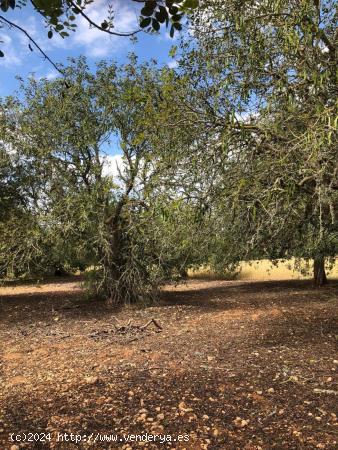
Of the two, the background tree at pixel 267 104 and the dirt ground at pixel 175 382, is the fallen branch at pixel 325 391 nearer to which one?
the dirt ground at pixel 175 382

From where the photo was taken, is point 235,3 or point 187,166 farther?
point 187,166

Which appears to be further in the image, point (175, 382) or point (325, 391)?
point (175, 382)

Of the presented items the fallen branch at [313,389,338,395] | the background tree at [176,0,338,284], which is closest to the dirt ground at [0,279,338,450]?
the fallen branch at [313,389,338,395]

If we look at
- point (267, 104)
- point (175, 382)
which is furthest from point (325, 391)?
point (267, 104)

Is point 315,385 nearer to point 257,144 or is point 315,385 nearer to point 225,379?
point 225,379

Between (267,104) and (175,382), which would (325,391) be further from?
(267,104)

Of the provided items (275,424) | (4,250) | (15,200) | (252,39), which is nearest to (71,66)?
(15,200)

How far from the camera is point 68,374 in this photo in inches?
235

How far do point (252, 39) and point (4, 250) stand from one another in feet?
29.6

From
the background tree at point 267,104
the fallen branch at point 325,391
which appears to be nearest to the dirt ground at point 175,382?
the fallen branch at point 325,391

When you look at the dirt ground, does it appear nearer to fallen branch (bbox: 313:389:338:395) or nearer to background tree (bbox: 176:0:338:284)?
fallen branch (bbox: 313:389:338:395)

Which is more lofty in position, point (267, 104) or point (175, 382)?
point (267, 104)

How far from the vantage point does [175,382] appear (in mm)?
5320

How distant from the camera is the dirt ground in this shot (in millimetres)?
3934
